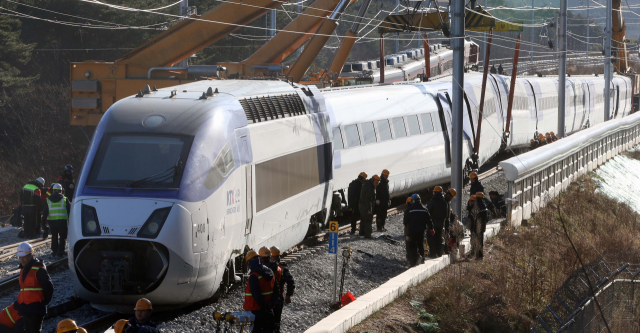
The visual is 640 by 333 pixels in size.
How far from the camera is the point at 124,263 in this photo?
922 centimetres

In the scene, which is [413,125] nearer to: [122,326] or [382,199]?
[382,199]

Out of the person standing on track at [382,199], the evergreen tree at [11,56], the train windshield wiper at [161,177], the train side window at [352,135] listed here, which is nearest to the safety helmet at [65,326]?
the train windshield wiper at [161,177]

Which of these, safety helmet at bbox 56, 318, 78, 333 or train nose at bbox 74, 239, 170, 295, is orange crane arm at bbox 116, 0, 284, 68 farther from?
safety helmet at bbox 56, 318, 78, 333

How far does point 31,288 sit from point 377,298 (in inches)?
183

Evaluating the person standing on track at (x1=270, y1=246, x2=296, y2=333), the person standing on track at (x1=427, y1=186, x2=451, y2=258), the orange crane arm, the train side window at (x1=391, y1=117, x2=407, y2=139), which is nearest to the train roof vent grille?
the person standing on track at (x1=427, y1=186, x2=451, y2=258)

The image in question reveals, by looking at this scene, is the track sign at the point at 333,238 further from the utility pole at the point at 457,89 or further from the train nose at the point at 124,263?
the utility pole at the point at 457,89

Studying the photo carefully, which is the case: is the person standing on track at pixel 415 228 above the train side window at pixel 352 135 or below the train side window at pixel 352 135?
below

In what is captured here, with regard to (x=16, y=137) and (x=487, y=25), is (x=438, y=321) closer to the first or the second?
(x=487, y=25)

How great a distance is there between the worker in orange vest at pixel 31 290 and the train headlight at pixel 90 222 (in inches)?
34.0

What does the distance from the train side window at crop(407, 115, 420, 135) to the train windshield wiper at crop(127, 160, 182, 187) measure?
434 inches

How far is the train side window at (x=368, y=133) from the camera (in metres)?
17.8

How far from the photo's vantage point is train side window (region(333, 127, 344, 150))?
16.4 metres

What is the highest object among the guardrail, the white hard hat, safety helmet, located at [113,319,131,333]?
the white hard hat

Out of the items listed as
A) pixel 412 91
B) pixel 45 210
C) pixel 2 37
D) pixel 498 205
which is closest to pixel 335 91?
pixel 412 91
